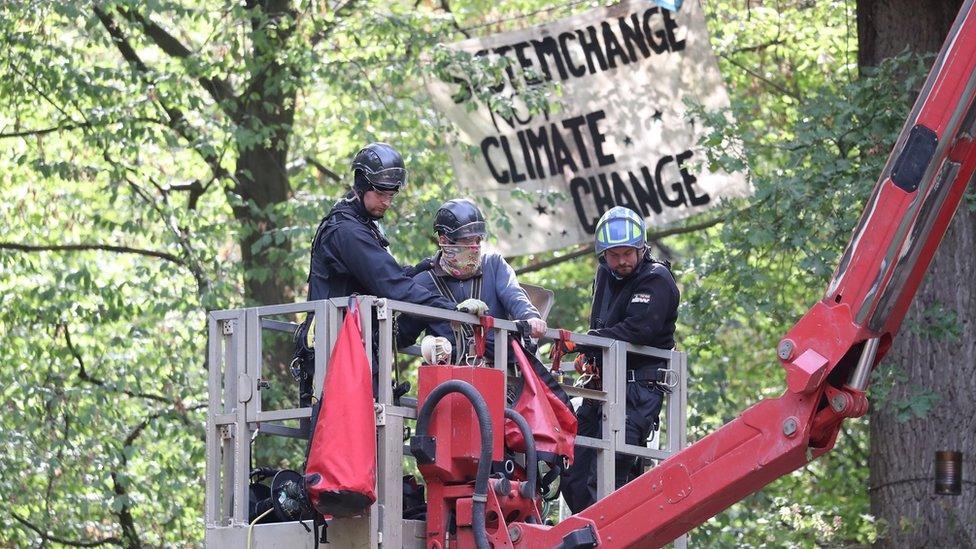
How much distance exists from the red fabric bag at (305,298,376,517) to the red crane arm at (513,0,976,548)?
145 cm

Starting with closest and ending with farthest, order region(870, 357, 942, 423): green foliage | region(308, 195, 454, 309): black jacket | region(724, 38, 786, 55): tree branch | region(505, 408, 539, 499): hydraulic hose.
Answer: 1. region(505, 408, 539, 499): hydraulic hose
2. region(308, 195, 454, 309): black jacket
3. region(870, 357, 942, 423): green foliage
4. region(724, 38, 786, 55): tree branch

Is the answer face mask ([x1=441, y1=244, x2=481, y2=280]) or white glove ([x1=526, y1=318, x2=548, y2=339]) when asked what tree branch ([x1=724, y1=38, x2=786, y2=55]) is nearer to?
face mask ([x1=441, y1=244, x2=481, y2=280])

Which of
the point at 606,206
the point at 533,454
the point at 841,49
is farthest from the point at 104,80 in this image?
the point at 533,454

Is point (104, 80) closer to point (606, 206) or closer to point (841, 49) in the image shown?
point (606, 206)

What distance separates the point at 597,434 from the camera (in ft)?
30.2

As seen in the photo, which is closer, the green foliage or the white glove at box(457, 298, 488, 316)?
the white glove at box(457, 298, 488, 316)

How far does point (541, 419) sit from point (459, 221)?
126 cm

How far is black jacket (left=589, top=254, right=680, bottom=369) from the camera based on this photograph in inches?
361

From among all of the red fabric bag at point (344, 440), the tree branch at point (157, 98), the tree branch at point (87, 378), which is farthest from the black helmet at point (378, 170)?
the tree branch at point (87, 378)

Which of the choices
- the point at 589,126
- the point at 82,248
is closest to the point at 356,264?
the point at 589,126

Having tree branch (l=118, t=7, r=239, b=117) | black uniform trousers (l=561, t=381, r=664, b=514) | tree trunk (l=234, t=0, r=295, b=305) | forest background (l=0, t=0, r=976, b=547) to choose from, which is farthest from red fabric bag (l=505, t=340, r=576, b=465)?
tree branch (l=118, t=7, r=239, b=117)

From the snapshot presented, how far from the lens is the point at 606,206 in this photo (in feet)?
53.5

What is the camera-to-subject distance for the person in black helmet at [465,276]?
847cm

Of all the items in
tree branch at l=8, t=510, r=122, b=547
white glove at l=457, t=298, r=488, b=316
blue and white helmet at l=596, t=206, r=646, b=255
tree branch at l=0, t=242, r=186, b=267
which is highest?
blue and white helmet at l=596, t=206, r=646, b=255
